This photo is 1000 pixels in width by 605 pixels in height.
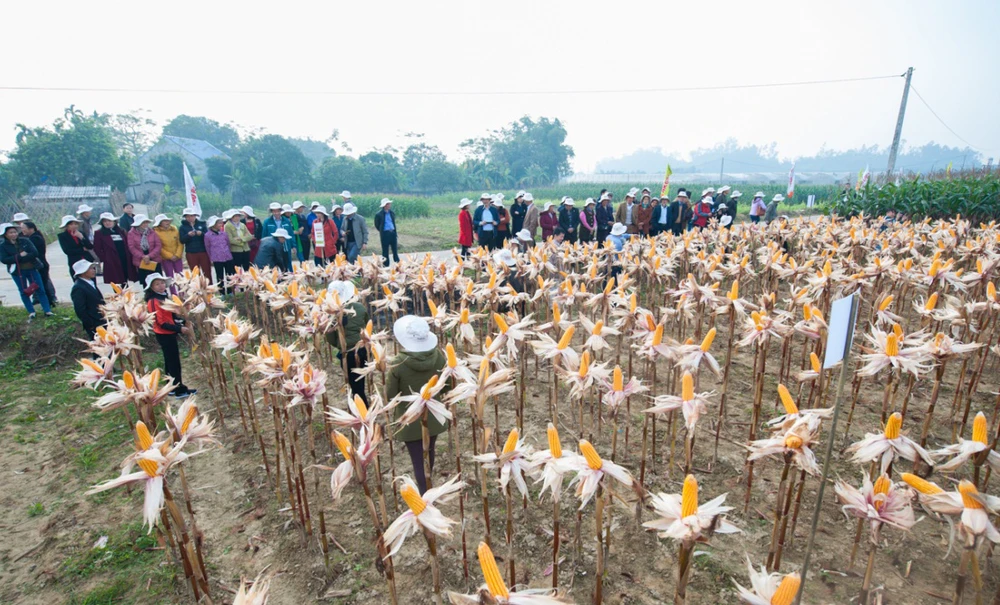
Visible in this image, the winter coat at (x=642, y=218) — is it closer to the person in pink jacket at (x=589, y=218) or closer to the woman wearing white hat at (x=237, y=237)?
the person in pink jacket at (x=589, y=218)

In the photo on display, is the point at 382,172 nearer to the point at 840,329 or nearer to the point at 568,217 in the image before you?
the point at 568,217

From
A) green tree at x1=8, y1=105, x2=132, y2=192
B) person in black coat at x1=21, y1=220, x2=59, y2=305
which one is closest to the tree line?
green tree at x1=8, y1=105, x2=132, y2=192

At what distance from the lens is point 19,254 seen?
8398 millimetres

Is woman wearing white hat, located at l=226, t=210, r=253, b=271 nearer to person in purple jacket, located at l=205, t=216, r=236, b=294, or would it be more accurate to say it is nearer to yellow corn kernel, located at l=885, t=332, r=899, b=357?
person in purple jacket, located at l=205, t=216, r=236, b=294

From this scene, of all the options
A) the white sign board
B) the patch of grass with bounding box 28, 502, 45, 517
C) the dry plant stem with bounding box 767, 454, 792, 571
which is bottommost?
the patch of grass with bounding box 28, 502, 45, 517

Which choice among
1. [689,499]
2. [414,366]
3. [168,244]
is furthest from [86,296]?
[689,499]

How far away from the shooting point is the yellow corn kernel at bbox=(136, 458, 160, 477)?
2.37 metres

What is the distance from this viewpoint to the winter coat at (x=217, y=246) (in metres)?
9.48

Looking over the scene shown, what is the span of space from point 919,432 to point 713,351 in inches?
107

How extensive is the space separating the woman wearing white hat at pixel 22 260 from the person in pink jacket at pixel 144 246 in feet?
4.80

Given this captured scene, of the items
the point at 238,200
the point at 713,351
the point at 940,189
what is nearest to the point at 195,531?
the point at 713,351

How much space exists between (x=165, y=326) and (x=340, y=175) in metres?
46.1

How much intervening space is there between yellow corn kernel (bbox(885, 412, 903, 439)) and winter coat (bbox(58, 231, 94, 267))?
11.7m

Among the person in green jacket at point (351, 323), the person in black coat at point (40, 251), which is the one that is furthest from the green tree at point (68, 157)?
the person in green jacket at point (351, 323)
